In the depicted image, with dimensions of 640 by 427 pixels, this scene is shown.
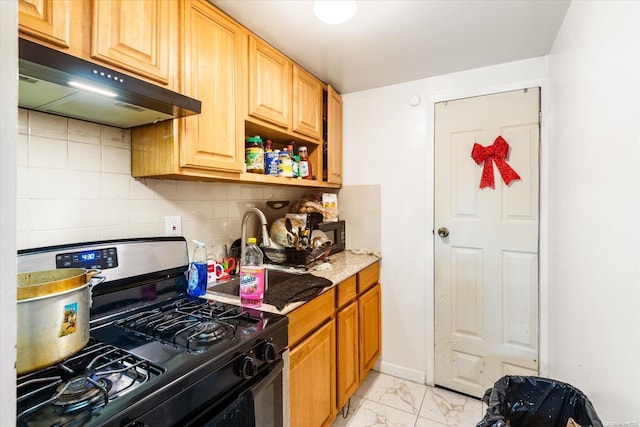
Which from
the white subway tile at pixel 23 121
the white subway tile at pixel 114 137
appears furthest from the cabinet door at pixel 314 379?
the white subway tile at pixel 23 121

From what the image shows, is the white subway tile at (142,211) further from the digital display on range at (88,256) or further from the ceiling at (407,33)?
the ceiling at (407,33)

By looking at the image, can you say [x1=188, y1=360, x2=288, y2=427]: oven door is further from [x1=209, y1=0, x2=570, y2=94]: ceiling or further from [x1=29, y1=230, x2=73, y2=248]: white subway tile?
[x1=209, y1=0, x2=570, y2=94]: ceiling

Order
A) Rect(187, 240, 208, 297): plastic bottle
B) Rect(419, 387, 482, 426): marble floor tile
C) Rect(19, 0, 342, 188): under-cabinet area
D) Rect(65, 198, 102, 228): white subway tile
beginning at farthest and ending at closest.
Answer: Rect(419, 387, 482, 426): marble floor tile → Rect(187, 240, 208, 297): plastic bottle → Rect(65, 198, 102, 228): white subway tile → Rect(19, 0, 342, 188): under-cabinet area

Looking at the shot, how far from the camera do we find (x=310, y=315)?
1.45 m

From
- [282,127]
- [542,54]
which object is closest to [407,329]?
[282,127]

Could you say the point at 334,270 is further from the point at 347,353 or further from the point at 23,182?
the point at 23,182

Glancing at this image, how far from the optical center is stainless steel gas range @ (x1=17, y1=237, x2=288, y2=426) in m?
0.68

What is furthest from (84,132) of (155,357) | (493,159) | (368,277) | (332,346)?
(493,159)

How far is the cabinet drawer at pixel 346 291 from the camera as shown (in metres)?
1.75

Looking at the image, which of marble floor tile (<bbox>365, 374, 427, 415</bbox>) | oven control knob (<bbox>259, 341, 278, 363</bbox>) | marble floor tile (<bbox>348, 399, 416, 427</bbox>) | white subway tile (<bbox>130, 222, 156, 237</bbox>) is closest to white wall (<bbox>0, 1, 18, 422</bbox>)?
oven control knob (<bbox>259, 341, 278, 363</bbox>)

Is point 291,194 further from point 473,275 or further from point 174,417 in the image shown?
point 174,417

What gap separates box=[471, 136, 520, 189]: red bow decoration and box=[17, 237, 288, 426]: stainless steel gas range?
161cm

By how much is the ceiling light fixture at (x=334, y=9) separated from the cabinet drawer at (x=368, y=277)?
1.42 m

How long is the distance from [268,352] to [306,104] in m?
1.54
